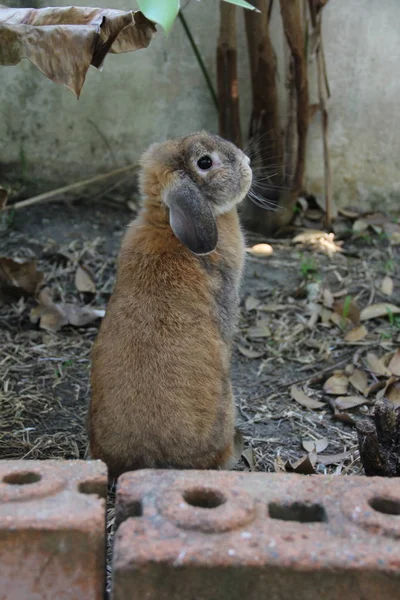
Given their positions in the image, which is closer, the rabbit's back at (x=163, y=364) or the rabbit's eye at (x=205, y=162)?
the rabbit's back at (x=163, y=364)

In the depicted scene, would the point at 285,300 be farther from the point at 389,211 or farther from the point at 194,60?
the point at 194,60

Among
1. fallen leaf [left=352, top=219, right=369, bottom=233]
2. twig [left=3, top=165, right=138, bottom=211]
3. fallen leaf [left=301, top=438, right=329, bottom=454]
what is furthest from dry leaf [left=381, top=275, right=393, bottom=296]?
twig [left=3, top=165, right=138, bottom=211]

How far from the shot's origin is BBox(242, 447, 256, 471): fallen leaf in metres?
3.80

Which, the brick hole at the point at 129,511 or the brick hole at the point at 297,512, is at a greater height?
the brick hole at the point at 129,511

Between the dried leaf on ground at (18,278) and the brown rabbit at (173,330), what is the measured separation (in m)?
1.63

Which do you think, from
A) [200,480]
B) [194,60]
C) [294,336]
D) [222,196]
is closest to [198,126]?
[194,60]

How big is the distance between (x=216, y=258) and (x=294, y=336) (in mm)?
1658

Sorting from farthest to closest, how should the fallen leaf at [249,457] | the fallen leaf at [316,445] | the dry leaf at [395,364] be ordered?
the dry leaf at [395,364] < the fallen leaf at [316,445] < the fallen leaf at [249,457]

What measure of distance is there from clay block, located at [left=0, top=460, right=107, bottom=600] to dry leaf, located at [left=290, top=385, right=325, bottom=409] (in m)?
2.38

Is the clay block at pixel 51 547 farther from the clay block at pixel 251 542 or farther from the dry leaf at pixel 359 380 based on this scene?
the dry leaf at pixel 359 380

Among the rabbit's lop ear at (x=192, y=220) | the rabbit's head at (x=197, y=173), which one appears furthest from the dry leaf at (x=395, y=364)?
the rabbit's lop ear at (x=192, y=220)

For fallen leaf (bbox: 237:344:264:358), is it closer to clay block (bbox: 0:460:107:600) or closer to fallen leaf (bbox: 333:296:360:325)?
fallen leaf (bbox: 333:296:360:325)

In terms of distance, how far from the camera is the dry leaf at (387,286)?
557 cm

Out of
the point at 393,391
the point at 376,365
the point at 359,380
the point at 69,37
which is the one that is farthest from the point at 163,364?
the point at 376,365
